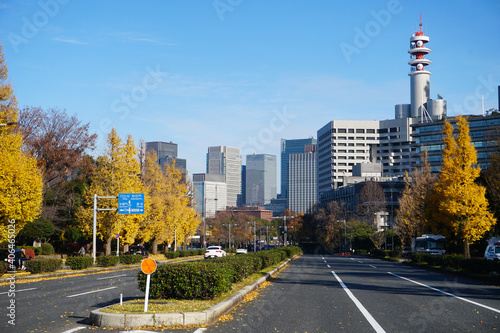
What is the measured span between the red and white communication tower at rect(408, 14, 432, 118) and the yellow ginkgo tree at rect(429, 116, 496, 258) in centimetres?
12790

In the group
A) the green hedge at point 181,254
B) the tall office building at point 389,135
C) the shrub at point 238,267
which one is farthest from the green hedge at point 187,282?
the tall office building at point 389,135

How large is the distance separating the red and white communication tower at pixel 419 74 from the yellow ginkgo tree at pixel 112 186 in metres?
134

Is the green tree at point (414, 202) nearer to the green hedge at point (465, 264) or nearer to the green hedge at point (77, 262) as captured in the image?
the green hedge at point (465, 264)

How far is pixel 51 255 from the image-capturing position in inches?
2018

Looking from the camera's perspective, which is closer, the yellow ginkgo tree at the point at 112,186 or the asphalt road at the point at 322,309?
the asphalt road at the point at 322,309

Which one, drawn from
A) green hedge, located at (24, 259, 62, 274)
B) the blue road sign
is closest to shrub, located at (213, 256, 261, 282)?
green hedge, located at (24, 259, 62, 274)

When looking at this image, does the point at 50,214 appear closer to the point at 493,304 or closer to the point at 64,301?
the point at 64,301

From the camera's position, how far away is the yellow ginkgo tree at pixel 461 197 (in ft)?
110

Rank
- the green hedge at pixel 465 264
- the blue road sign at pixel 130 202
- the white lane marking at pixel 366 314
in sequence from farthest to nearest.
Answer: the blue road sign at pixel 130 202 < the green hedge at pixel 465 264 < the white lane marking at pixel 366 314

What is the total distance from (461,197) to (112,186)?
1104 inches

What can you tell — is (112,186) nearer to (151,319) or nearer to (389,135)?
(151,319)

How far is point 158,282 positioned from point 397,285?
1131 centimetres

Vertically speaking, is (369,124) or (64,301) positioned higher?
(369,124)

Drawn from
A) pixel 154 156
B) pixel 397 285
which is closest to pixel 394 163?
pixel 154 156
